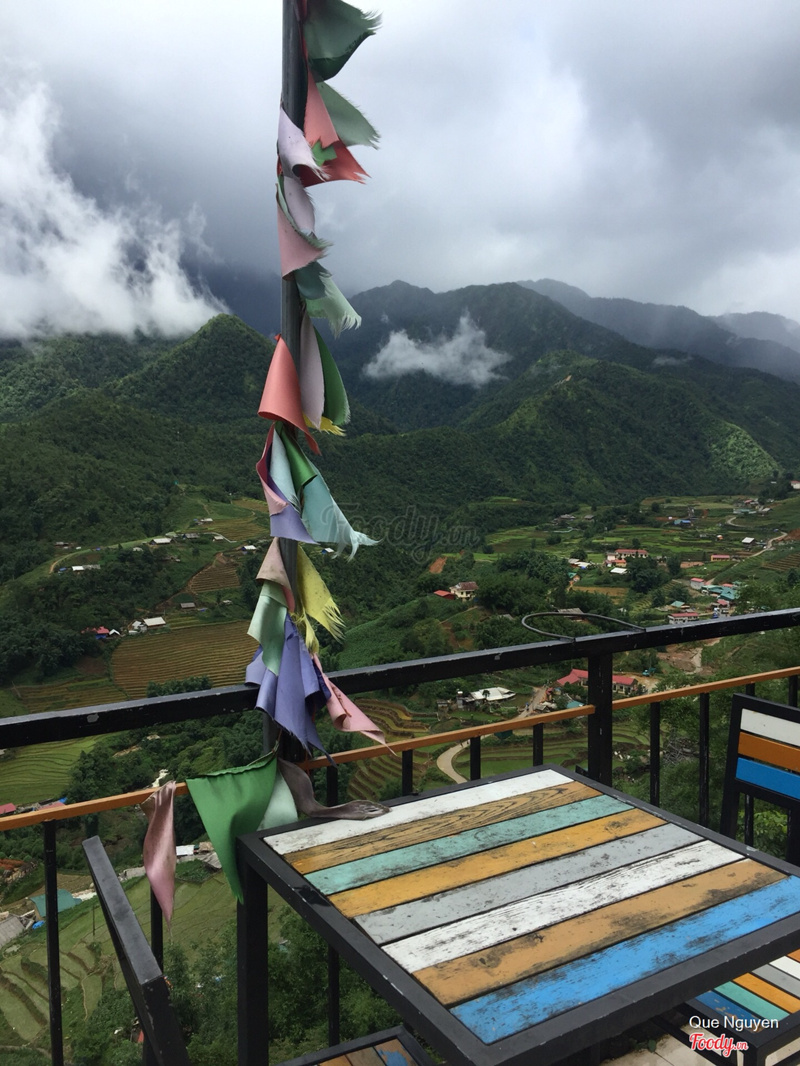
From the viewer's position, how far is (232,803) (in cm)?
130

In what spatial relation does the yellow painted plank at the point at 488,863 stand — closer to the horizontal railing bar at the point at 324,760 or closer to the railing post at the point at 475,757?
the horizontal railing bar at the point at 324,760

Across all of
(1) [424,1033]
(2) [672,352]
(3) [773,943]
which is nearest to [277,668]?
(1) [424,1033]

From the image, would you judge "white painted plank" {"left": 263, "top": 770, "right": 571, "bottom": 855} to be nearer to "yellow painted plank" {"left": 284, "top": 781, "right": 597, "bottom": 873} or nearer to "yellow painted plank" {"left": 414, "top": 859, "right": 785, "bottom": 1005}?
"yellow painted plank" {"left": 284, "top": 781, "right": 597, "bottom": 873}

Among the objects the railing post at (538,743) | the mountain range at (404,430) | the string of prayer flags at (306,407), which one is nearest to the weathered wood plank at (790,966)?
the railing post at (538,743)

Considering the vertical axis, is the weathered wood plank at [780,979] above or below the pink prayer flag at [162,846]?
below

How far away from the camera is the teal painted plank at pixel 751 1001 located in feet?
3.96

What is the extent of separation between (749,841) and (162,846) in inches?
57.3

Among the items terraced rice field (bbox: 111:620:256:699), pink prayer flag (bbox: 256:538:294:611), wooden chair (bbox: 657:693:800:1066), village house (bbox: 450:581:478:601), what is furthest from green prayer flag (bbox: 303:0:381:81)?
village house (bbox: 450:581:478:601)

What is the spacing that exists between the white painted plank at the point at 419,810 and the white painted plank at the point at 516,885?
25 centimetres

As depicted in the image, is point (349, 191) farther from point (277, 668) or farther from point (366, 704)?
point (366, 704)

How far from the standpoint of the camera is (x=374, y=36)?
1381 mm

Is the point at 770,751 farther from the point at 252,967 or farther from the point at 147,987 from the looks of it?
the point at 147,987

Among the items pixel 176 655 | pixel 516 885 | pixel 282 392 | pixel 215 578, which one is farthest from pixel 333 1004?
pixel 215 578

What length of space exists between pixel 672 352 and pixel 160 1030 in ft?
361
